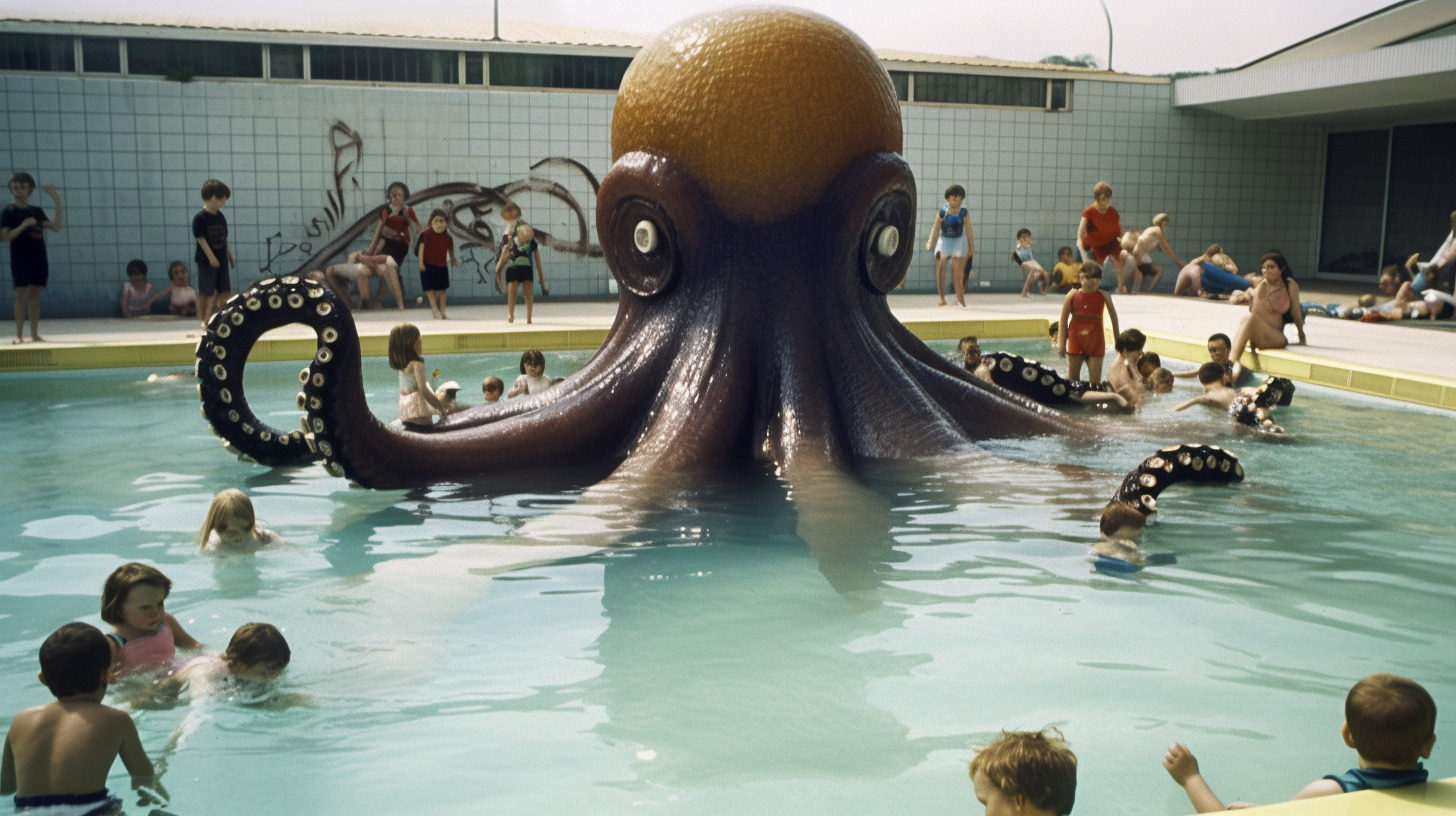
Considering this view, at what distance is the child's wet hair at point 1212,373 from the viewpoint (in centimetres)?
988

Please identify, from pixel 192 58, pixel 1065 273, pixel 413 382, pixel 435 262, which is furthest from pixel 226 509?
pixel 1065 273

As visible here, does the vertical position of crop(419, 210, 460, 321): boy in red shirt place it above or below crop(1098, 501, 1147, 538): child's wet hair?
above

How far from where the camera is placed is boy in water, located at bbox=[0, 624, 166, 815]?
3488 mm

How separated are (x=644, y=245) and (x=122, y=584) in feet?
12.2

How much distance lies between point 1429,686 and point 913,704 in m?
1.83

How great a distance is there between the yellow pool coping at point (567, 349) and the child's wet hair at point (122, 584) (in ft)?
24.6

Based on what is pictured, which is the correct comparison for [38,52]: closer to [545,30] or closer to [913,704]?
[545,30]

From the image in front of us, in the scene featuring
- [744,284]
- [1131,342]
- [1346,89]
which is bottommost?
[1131,342]

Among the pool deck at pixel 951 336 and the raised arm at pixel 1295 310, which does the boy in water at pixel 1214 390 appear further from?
the raised arm at pixel 1295 310

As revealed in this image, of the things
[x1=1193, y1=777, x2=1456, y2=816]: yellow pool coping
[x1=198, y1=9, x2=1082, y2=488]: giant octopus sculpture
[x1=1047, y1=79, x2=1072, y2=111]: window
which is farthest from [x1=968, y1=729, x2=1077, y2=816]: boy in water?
[x1=1047, y1=79, x2=1072, y2=111]: window

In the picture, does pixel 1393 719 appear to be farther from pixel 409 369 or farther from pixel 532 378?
pixel 532 378

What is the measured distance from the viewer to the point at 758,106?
7.19m

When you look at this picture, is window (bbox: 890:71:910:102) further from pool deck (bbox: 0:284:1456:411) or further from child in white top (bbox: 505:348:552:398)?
child in white top (bbox: 505:348:552:398)

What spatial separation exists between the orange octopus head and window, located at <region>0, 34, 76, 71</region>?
11428 mm
